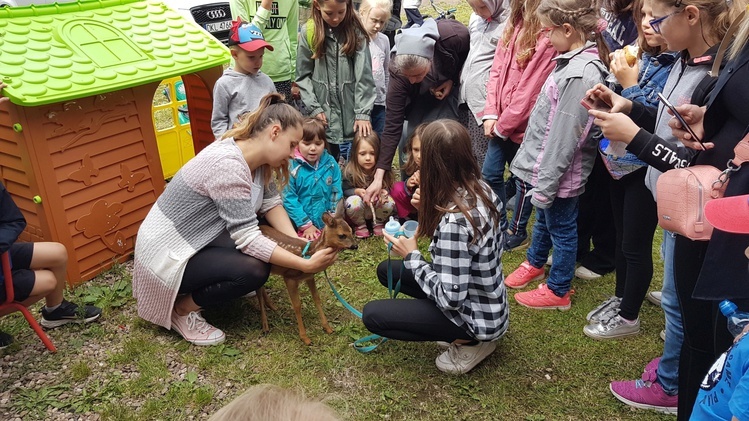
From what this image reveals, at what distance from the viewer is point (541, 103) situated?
11.8 ft

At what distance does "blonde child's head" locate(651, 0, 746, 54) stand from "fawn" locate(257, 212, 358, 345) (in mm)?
1874

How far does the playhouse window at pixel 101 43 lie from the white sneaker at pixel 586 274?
3709mm

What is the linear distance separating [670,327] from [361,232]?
2.85m

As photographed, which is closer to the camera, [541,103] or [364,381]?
[364,381]

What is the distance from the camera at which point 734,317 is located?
185 cm

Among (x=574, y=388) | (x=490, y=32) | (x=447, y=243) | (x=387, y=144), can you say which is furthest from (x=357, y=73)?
(x=574, y=388)

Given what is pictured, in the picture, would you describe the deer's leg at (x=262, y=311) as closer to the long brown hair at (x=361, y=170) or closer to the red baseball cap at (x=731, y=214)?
the long brown hair at (x=361, y=170)

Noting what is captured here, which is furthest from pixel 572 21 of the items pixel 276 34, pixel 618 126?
pixel 276 34

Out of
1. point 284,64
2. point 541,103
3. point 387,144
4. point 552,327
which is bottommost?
point 552,327

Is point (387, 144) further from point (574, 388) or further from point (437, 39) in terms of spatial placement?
point (574, 388)

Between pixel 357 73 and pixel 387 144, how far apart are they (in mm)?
756

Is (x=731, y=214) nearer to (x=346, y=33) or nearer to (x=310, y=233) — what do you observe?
(x=310, y=233)

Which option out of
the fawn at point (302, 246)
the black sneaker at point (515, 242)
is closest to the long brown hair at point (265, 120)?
the fawn at point (302, 246)

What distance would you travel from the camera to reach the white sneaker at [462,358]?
10.9 ft
